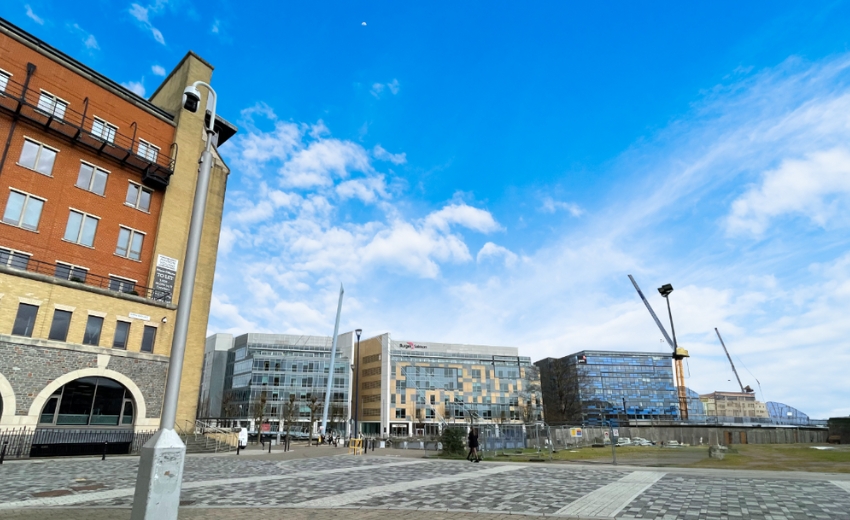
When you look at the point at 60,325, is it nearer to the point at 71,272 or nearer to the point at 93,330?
the point at 93,330

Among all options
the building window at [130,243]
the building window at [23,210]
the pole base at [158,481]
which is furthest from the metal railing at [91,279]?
the pole base at [158,481]

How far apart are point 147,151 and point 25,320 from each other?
50.1 feet

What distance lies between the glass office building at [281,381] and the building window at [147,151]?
6676cm

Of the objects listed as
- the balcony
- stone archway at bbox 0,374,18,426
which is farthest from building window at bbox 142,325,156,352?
the balcony

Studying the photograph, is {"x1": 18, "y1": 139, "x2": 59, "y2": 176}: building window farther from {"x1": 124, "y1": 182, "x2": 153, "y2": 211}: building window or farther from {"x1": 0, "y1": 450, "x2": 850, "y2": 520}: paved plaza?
{"x1": 0, "y1": 450, "x2": 850, "y2": 520}: paved plaza

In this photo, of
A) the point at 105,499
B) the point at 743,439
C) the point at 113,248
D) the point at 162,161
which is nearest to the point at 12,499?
the point at 105,499

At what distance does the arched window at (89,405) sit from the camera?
2717cm

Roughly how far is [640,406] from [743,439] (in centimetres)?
9204

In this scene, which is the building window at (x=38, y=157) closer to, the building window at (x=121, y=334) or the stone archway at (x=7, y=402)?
the building window at (x=121, y=334)

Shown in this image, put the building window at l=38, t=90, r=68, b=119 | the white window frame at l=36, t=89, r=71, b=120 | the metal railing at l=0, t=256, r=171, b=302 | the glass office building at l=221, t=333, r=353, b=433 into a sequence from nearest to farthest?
the metal railing at l=0, t=256, r=171, b=302 → the white window frame at l=36, t=89, r=71, b=120 → the building window at l=38, t=90, r=68, b=119 → the glass office building at l=221, t=333, r=353, b=433

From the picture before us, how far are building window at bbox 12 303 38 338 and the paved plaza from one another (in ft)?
33.2

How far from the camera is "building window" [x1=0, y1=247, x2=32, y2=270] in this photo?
1095 inches

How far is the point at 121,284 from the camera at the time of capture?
33031 millimetres

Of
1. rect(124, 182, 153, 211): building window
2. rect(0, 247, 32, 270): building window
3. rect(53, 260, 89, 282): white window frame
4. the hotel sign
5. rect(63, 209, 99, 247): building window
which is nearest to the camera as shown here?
rect(0, 247, 32, 270): building window
